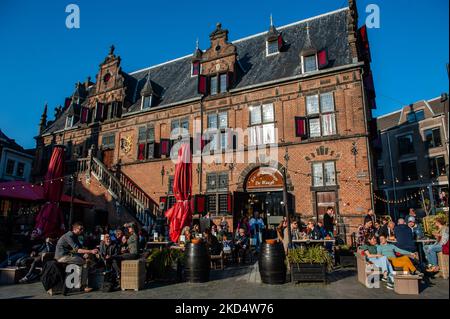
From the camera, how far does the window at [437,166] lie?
28.3m

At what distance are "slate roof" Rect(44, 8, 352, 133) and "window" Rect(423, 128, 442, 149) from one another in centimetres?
1938

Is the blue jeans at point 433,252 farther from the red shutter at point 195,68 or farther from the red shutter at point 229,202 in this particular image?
the red shutter at point 195,68

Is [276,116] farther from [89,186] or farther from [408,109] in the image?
[408,109]

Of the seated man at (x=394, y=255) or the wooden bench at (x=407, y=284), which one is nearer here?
the wooden bench at (x=407, y=284)

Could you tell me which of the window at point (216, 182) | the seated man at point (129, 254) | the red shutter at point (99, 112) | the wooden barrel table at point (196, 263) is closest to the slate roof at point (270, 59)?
the red shutter at point (99, 112)

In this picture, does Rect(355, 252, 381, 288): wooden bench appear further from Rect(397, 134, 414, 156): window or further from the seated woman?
Rect(397, 134, 414, 156): window

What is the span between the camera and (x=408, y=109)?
1297 inches

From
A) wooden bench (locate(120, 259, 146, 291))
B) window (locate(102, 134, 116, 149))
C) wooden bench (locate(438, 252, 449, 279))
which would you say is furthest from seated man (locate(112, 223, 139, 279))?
window (locate(102, 134, 116, 149))

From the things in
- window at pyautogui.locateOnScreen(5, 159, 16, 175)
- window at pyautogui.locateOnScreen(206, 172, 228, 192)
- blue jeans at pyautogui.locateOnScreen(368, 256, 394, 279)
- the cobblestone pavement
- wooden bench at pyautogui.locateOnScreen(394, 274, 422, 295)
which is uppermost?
window at pyautogui.locateOnScreen(5, 159, 16, 175)

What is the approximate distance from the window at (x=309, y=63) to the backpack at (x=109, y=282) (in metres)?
13.5

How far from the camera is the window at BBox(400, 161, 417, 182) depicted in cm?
3080
